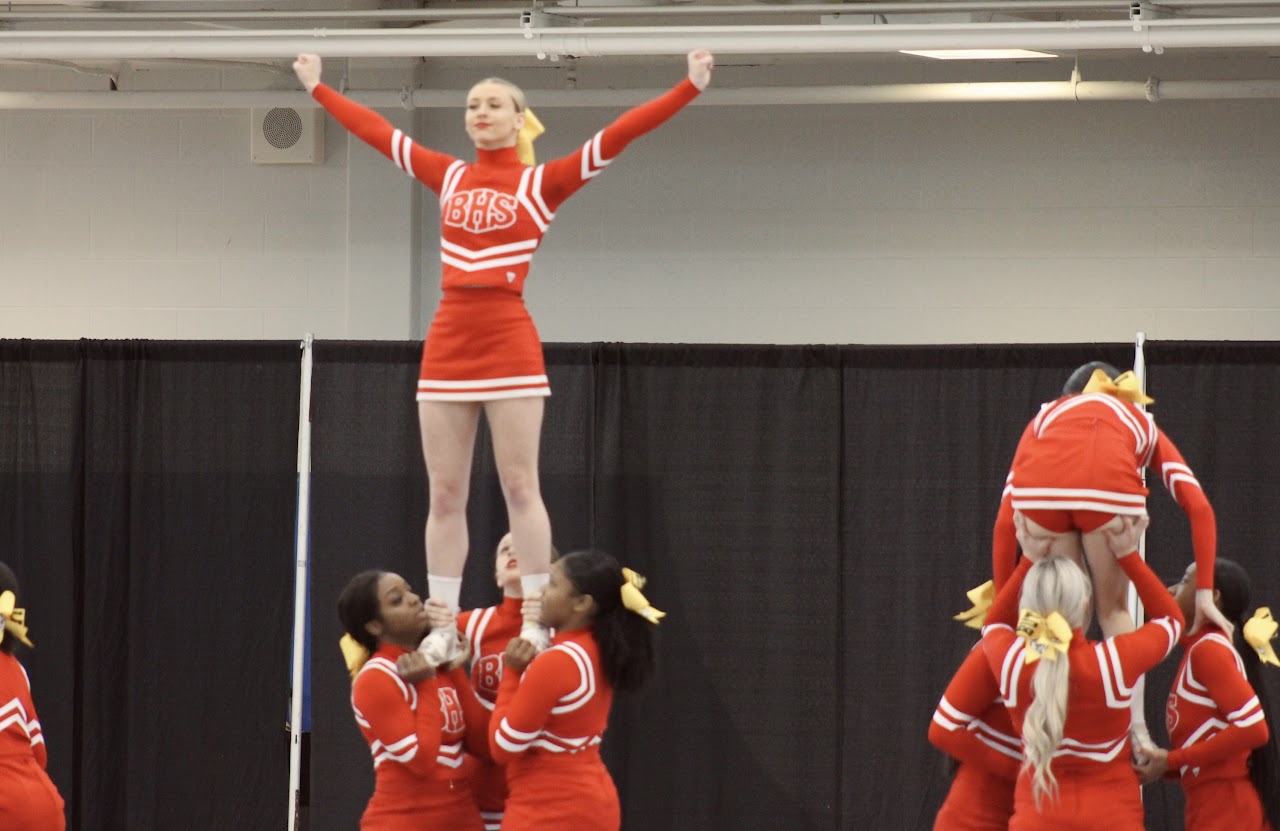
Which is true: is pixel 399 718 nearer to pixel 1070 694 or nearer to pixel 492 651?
pixel 492 651

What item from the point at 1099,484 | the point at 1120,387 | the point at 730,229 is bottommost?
the point at 1099,484

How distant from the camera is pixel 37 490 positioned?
6.45 m

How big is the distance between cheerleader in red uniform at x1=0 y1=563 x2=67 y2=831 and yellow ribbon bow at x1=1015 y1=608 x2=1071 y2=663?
248 centimetres

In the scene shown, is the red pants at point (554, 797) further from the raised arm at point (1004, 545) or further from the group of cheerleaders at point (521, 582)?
the raised arm at point (1004, 545)

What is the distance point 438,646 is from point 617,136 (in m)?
1.20

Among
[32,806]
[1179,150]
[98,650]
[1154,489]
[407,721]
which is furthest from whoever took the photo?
[1179,150]


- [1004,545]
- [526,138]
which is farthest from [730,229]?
[526,138]

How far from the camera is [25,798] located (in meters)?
4.10

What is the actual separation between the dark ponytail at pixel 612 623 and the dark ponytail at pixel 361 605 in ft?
1.41

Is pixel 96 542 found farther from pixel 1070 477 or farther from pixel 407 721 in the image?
pixel 1070 477

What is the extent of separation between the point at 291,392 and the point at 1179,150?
392 centimetres

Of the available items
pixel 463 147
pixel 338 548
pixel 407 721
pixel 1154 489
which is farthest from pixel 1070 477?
pixel 463 147

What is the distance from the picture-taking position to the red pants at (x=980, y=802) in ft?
12.4

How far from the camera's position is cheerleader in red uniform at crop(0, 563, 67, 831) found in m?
4.08
